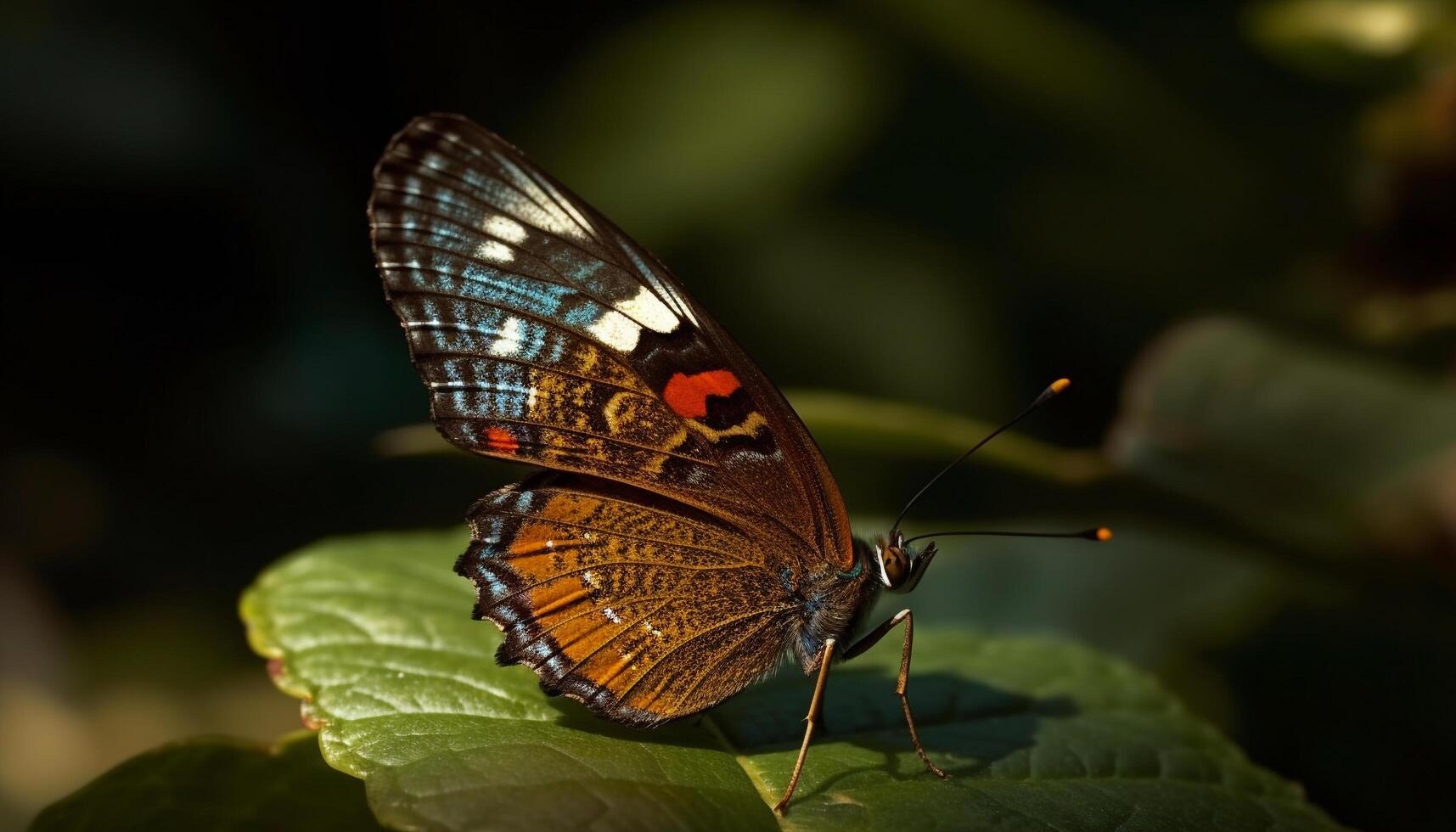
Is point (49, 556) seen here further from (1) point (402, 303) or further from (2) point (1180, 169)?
(2) point (1180, 169)

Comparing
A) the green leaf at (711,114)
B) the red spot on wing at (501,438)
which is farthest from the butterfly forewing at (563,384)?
the green leaf at (711,114)

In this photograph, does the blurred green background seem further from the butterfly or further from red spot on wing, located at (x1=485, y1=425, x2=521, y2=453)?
red spot on wing, located at (x1=485, y1=425, x2=521, y2=453)

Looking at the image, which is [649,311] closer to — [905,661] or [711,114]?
[905,661]

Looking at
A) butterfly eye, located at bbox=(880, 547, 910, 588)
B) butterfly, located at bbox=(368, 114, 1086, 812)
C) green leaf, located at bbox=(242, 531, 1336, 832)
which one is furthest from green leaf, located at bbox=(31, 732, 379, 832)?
butterfly eye, located at bbox=(880, 547, 910, 588)

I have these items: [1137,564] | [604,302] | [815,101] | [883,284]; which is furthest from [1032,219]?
[604,302]

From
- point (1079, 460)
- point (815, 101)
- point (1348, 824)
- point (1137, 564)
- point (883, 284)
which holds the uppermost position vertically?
point (815, 101)

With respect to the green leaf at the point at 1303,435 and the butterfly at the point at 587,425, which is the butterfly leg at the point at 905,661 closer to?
the butterfly at the point at 587,425

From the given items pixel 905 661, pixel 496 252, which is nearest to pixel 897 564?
pixel 905 661
